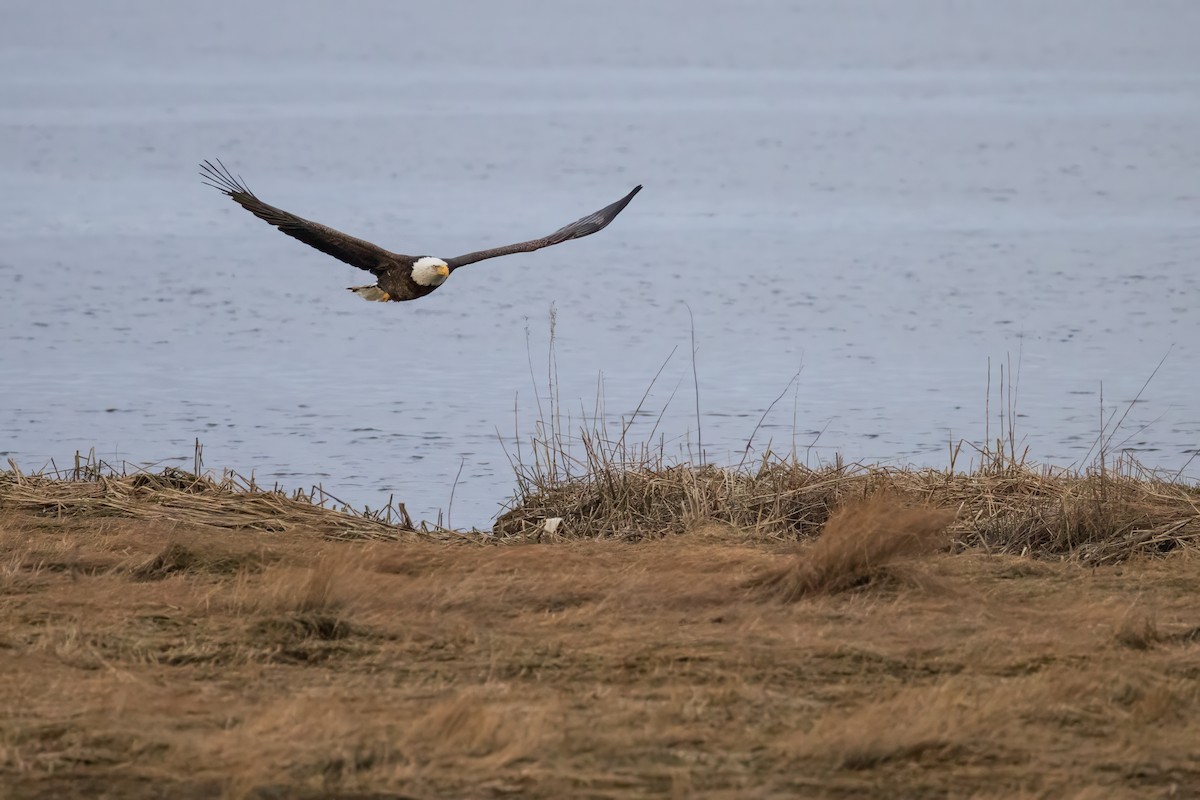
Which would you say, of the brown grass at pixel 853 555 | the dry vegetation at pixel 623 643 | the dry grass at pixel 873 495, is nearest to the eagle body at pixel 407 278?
the dry grass at pixel 873 495

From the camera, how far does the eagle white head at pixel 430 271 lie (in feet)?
26.8

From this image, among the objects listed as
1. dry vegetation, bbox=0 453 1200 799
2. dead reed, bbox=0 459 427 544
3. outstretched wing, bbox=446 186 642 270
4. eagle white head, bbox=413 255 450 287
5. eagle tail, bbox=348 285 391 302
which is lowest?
dry vegetation, bbox=0 453 1200 799

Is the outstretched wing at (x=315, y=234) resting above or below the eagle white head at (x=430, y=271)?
above

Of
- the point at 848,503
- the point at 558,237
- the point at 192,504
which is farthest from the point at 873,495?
the point at 192,504

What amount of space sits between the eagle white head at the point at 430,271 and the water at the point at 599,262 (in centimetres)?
158

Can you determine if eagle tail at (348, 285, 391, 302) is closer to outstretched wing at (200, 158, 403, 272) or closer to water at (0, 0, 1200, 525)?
outstretched wing at (200, 158, 403, 272)

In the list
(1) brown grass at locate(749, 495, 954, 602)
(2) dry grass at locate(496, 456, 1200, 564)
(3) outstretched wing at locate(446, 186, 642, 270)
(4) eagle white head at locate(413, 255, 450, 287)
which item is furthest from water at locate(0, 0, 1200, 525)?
(1) brown grass at locate(749, 495, 954, 602)

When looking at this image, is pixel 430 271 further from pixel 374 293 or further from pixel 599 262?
pixel 599 262

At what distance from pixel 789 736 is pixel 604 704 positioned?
0.56m

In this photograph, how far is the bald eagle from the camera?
792cm

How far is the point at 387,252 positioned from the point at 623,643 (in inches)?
125

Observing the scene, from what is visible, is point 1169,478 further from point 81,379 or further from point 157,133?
point 157,133

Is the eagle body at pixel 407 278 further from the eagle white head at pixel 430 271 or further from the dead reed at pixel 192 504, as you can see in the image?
the dead reed at pixel 192 504

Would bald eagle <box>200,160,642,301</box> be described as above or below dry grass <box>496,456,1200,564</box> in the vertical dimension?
above
